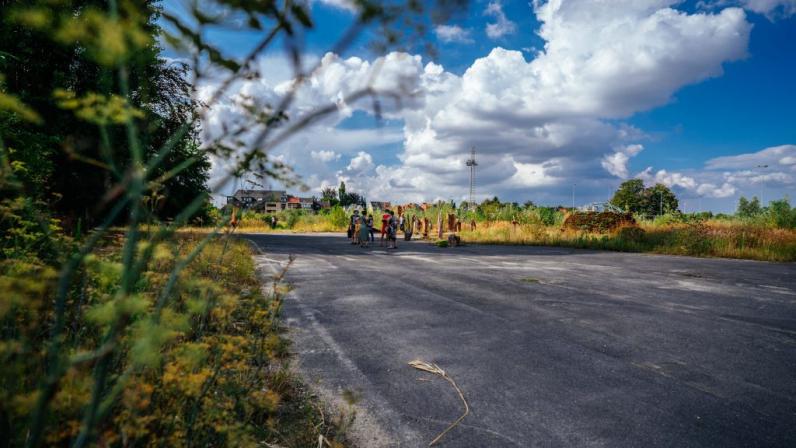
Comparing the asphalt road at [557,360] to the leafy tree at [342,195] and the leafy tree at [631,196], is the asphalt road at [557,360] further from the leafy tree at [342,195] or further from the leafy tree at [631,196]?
the leafy tree at [342,195]

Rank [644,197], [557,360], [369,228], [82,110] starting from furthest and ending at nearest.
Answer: [644,197] < [369,228] < [557,360] < [82,110]

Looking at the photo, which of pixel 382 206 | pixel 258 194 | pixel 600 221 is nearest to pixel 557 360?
pixel 258 194

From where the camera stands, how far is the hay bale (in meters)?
20.2

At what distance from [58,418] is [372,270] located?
8.27 meters

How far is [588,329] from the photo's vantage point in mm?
4812

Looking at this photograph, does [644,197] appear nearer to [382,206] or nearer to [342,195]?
[382,206]

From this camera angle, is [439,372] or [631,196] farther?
[631,196]

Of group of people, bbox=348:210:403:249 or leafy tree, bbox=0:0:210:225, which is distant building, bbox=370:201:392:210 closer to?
group of people, bbox=348:210:403:249

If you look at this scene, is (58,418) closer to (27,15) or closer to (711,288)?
(27,15)

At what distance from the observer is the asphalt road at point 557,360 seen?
2.66 m

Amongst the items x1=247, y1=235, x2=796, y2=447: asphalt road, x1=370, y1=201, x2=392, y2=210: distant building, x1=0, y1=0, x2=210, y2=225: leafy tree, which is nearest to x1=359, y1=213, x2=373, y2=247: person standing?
x1=370, y1=201, x2=392, y2=210: distant building

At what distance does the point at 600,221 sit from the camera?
20.7 m

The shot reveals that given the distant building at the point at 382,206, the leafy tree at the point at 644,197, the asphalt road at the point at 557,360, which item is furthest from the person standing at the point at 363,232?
the leafy tree at the point at 644,197

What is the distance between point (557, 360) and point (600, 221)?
18876 millimetres
